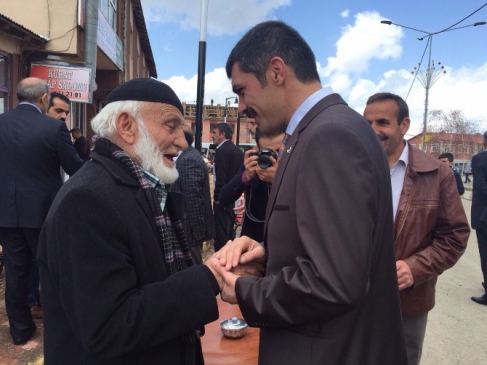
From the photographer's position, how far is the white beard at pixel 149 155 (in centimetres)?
159

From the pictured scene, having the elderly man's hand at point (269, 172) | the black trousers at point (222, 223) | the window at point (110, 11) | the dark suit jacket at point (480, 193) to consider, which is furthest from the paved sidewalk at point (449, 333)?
the window at point (110, 11)

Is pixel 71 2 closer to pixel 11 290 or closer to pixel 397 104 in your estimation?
pixel 11 290

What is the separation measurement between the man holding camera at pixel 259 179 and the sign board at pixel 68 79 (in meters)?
5.97

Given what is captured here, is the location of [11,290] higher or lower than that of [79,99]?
lower

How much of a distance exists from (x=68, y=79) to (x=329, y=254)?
8.23 metres

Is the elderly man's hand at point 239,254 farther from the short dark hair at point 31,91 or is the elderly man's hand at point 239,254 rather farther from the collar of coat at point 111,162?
the short dark hair at point 31,91

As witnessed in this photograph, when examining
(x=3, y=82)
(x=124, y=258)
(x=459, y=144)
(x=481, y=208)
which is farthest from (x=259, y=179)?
(x=459, y=144)

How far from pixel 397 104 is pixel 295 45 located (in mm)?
1399

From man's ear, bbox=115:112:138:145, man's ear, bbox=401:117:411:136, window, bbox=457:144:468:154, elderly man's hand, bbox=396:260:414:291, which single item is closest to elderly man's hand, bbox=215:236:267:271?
man's ear, bbox=115:112:138:145

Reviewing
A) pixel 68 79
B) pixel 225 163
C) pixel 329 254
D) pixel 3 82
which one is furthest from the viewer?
pixel 68 79

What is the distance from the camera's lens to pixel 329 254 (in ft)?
3.51

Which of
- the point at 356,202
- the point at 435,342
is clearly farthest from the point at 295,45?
the point at 435,342

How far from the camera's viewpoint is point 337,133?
1.13 meters

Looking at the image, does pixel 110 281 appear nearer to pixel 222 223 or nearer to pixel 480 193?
pixel 222 223
